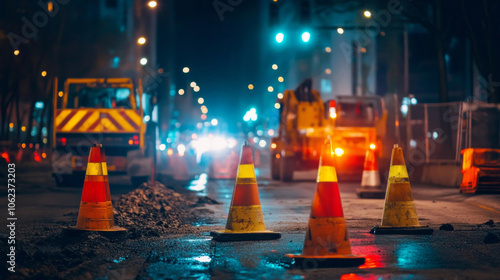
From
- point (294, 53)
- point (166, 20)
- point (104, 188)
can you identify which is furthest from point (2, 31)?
point (166, 20)

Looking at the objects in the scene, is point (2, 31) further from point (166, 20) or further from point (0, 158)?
point (166, 20)

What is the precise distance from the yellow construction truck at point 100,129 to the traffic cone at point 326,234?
13182 millimetres

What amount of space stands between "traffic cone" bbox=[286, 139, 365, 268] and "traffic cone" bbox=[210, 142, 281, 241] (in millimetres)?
1462

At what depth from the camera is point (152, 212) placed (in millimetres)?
11695

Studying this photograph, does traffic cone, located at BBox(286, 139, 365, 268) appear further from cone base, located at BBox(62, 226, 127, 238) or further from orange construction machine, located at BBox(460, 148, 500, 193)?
orange construction machine, located at BBox(460, 148, 500, 193)

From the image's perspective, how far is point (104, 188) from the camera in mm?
9125

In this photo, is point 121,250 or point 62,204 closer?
Answer: point 121,250

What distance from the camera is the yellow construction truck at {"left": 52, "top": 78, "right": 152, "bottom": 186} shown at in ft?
65.2

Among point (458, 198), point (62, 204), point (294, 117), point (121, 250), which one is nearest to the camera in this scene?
point (121, 250)

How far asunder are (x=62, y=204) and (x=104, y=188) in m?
5.93

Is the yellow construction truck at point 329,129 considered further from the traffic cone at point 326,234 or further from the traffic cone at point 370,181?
the traffic cone at point 326,234

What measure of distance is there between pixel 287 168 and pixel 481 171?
8629mm

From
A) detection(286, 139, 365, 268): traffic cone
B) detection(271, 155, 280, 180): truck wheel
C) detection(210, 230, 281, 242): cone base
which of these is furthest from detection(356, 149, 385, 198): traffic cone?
detection(271, 155, 280, 180): truck wheel

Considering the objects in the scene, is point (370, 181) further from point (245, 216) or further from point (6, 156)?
point (6, 156)
